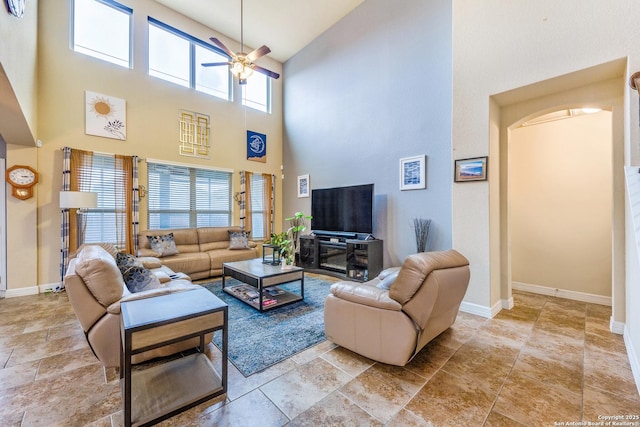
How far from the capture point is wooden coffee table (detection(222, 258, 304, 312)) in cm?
325

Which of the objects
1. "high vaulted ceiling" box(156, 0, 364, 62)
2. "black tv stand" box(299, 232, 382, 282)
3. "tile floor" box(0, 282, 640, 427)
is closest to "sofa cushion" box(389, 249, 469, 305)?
"tile floor" box(0, 282, 640, 427)

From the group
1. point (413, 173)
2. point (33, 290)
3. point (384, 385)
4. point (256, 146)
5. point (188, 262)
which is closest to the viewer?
point (384, 385)

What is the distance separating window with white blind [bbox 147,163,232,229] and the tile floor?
9.78ft

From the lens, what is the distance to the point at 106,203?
15.5ft

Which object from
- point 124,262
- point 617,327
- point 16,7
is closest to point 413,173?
point 617,327

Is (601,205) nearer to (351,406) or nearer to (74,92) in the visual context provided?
(351,406)

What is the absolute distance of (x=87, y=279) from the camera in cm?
187

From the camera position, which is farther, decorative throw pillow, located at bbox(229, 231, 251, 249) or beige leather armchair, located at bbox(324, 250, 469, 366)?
decorative throw pillow, located at bbox(229, 231, 251, 249)

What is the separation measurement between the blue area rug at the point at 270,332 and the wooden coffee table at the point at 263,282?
8 centimetres

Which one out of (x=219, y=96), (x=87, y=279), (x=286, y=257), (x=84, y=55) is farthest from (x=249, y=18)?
(x=87, y=279)

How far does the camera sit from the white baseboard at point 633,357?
1.84 m

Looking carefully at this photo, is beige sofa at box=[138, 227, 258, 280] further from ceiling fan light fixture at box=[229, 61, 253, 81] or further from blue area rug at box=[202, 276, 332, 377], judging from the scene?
ceiling fan light fixture at box=[229, 61, 253, 81]

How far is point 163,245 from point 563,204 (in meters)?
6.53

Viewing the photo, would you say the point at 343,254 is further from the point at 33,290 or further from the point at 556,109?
the point at 33,290
